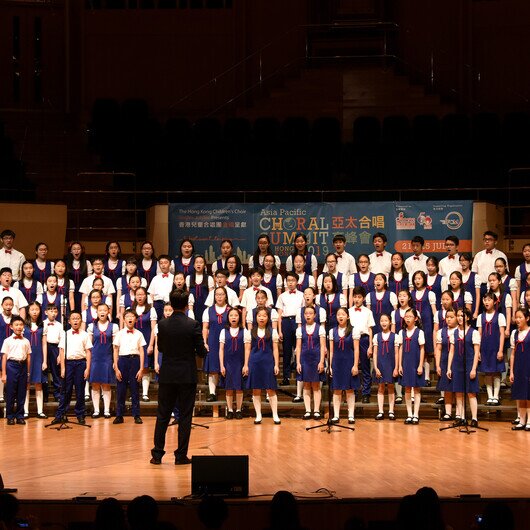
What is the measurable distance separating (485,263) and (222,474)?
6015mm

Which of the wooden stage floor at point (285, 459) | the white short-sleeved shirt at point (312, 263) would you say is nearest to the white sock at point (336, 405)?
the wooden stage floor at point (285, 459)

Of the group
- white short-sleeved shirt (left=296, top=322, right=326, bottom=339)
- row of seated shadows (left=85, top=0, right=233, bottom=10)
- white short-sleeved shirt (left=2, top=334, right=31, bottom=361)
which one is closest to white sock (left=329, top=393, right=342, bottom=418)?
white short-sleeved shirt (left=296, top=322, right=326, bottom=339)

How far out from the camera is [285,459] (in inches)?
293

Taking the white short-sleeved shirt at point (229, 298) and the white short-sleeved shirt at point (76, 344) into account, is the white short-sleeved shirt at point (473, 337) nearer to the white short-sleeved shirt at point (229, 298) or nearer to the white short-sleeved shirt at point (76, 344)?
the white short-sleeved shirt at point (229, 298)

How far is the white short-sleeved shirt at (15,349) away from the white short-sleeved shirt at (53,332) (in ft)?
0.99

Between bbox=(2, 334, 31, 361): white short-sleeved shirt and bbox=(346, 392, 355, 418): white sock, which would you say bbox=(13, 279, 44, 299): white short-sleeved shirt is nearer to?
bbox=(2, 334, 31, 361): white short-sleeved shirt

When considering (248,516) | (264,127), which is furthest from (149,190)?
(248,516)

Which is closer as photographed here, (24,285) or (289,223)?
(24,285)

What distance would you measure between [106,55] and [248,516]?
39.2ft

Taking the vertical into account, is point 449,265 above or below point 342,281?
above

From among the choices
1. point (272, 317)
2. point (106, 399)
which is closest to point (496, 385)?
point (272, 317)

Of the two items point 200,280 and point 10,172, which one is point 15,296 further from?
point 10,172

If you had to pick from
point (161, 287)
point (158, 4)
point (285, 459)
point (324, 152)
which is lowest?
point (285, 459)

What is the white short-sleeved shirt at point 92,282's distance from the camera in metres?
10.7
